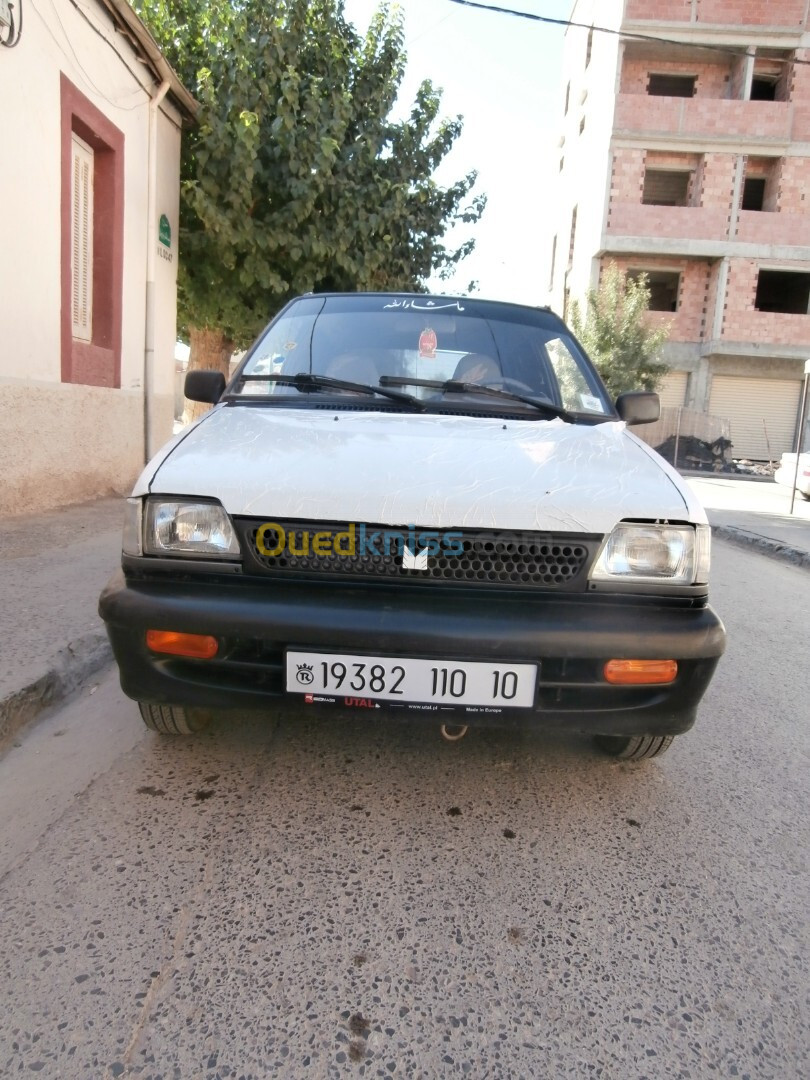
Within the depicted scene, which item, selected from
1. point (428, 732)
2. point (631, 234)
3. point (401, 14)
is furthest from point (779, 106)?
point (428, 732)

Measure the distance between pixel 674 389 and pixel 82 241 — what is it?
2232 cm

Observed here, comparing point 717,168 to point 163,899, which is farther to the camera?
point 717,168

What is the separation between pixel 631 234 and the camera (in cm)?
2402

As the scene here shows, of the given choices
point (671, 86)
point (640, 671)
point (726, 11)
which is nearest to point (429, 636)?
point (640, 671)

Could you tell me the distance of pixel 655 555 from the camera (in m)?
2.05

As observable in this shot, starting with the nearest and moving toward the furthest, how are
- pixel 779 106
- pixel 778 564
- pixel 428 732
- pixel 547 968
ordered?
pixel 547 968 → pixel 428 732 → pixel 778 564 → pixel 779 106

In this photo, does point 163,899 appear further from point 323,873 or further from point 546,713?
point 546,713

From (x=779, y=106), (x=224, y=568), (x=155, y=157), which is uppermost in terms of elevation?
(x=779, y=106)

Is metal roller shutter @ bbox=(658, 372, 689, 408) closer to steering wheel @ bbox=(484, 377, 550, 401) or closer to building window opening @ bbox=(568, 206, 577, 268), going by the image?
building window opening @ bbox=(568, 206, 577, 268)

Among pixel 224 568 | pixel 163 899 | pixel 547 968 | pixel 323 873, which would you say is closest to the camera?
pixel 547 968

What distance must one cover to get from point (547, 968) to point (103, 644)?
8.41 ft

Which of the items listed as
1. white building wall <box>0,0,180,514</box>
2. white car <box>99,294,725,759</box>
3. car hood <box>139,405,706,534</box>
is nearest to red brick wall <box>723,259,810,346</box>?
Result: white building wall <box>0,0,180,514</box>

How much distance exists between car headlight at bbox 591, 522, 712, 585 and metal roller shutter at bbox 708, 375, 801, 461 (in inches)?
1003

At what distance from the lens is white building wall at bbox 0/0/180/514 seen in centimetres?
577
